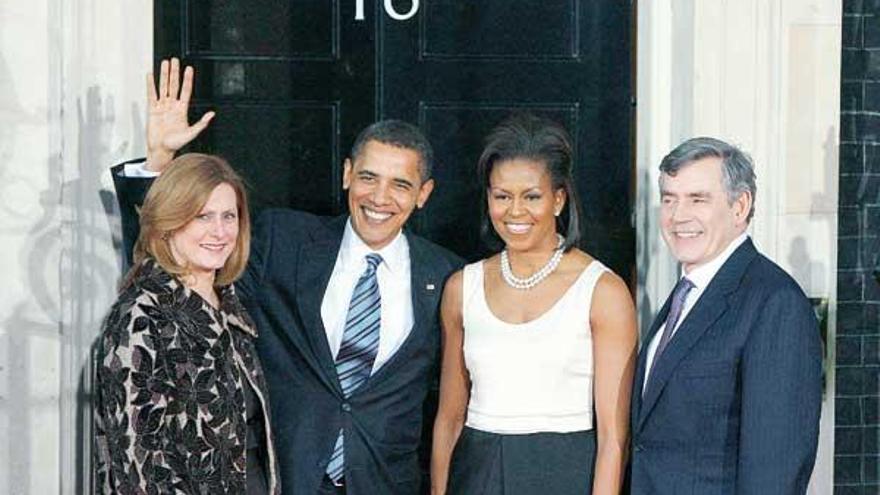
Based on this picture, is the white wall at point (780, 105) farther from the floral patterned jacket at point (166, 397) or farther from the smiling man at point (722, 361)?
the floral patterned jacket at point (166, 397)

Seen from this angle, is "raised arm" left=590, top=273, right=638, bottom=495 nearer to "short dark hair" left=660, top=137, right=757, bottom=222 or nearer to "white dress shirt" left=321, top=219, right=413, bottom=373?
"short dark hair" left=660, top=137, right=757, bottom=222

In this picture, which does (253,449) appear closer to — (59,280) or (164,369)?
(164,369)

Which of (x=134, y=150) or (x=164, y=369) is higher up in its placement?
(x=134, y=150)

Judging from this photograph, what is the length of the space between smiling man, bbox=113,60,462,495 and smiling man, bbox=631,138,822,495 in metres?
0.78

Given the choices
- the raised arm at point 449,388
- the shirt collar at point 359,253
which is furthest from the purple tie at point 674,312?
the shirt collar at point 359,253

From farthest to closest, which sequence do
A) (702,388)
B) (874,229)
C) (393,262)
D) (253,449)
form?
(874,229)
(393,262)
(253,449)
(702,388)

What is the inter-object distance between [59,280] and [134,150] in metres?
0.48

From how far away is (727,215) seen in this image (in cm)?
459

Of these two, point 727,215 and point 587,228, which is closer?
point 727,215

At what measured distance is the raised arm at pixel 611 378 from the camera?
4.89m

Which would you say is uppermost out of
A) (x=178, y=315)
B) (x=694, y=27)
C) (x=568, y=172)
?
(x=694, y=27)

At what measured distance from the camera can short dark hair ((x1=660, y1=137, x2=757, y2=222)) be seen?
4578 mm

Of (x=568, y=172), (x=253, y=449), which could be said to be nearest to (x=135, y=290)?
(x=253, y=449)

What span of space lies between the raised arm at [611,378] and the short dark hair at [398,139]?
0.67 meters
